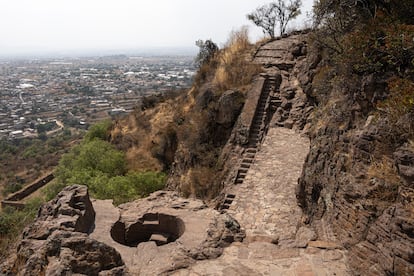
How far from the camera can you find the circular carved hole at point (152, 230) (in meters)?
7.97

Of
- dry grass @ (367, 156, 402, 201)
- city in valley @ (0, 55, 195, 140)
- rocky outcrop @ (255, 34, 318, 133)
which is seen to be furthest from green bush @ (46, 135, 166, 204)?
city in valley @ (0, 55, 195, 140)

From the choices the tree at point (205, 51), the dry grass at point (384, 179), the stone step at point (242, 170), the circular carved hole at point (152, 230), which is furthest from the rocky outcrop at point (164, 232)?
the tree at point (205, 51)

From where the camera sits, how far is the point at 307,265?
5859 mm

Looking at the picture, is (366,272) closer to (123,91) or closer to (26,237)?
(26,237)

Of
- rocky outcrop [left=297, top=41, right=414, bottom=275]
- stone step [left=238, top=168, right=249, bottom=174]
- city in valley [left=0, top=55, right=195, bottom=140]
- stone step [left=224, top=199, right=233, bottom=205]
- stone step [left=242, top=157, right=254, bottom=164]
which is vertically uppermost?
rocky outcrop [left=297, top=41, right=414, bottom=275]

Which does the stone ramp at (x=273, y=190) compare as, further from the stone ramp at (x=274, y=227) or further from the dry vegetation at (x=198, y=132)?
the dry vegetation at (x=198, y=132)

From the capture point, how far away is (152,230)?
327 inches

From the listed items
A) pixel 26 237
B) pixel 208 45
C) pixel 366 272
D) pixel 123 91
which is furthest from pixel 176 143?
pixel 123 91

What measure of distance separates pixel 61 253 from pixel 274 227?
5028mm

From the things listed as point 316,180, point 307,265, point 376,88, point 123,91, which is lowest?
point 123,91

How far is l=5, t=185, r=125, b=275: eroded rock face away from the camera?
5.10 meters

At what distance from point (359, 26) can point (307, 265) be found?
222 inches

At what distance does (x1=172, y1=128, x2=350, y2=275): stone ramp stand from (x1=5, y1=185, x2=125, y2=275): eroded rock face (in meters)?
1.15

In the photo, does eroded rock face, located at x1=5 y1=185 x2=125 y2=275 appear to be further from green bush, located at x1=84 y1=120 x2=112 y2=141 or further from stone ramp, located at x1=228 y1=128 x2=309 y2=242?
green bush, located at x1=84 y1=120 x2=112 y2=141
